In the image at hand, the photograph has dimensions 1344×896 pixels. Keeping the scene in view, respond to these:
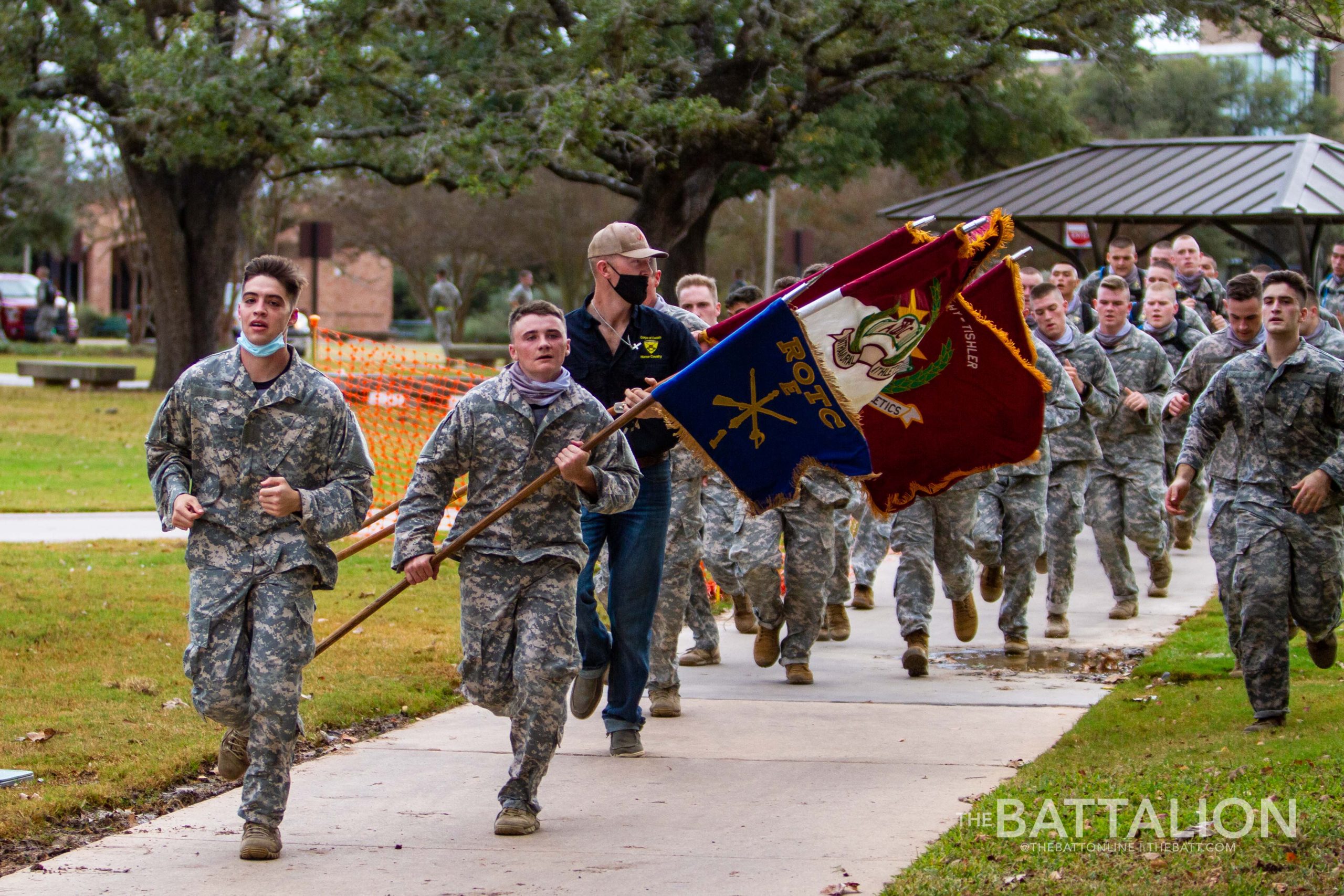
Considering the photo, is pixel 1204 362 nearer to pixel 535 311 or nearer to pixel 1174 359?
pixel 535 311

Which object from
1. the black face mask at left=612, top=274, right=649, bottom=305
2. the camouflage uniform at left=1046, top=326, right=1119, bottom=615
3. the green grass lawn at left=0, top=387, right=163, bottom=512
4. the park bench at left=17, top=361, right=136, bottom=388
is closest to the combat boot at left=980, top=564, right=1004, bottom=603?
the camouflage uniform at left=1046, top=326, right=1119, bottom=615

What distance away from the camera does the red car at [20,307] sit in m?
48.4

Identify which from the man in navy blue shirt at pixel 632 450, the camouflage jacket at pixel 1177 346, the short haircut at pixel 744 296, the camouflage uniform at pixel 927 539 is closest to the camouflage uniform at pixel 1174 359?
the camouflage jacket at pixel 1177 346

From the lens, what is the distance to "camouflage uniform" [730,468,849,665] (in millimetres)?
→ 8305

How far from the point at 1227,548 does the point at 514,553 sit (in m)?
3.29

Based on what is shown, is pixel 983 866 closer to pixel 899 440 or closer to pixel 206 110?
pixel 899 440

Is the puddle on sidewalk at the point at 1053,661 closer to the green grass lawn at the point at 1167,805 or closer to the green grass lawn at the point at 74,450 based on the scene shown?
the green grass lawn at the point at 1167,805

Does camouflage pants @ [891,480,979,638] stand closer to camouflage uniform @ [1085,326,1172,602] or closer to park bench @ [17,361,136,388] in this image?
camouflage uniform @ [1085,326,1172,602]

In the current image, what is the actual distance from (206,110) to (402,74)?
278 cm

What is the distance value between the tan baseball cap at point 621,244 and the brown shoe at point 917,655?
3.04m

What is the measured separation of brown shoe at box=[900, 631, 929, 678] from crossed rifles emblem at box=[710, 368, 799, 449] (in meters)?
2.42

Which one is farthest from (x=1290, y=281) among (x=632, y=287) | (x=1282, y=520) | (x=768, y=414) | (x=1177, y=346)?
(x=1177, y=346)

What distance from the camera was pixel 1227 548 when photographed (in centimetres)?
725

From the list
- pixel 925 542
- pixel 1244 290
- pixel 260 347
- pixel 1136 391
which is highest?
pixel 1244 290
